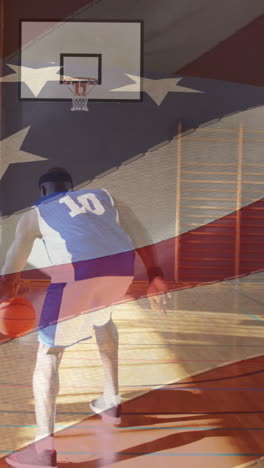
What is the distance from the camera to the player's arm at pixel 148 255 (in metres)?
0.81

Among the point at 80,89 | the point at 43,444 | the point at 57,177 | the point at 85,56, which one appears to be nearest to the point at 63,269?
the point at 57,177

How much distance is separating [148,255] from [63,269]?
0.15 meters

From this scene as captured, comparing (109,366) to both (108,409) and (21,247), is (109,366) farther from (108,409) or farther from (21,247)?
(21,247)

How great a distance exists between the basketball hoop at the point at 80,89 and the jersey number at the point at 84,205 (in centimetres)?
222

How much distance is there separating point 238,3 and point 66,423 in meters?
2.98

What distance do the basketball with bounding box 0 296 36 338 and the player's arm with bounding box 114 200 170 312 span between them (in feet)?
0.74

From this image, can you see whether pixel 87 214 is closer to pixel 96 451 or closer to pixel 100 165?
pixel 96 451

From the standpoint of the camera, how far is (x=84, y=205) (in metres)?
0.80

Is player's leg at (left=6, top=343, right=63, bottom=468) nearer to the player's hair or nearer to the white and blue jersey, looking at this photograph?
the white and blue jersey

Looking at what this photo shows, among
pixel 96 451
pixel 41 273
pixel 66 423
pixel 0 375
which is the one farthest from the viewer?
pixel 41 273

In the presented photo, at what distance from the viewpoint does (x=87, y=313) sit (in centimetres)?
81

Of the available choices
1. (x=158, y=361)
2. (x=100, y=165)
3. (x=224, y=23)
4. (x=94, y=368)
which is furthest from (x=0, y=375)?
(x=224, y=23)

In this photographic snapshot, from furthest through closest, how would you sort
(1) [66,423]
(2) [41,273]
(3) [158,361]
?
(2) [41,273] → (3) [158,361] → (1) [66,423]

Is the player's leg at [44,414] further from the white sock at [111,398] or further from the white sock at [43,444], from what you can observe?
the white sock at [111,398]
